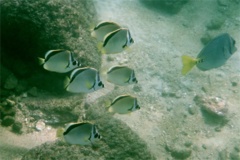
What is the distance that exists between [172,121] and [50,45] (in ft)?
10.6

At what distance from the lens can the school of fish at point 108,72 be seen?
3.08m

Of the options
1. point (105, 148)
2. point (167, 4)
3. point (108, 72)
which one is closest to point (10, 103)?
point (105, 148)

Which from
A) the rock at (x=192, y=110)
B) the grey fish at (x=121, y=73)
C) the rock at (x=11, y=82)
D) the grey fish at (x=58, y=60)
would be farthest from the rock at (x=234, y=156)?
the rock at (x=11, y=82)

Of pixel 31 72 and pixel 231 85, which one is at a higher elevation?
pixel 31 72

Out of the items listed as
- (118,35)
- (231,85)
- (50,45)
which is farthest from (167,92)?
(118,35)

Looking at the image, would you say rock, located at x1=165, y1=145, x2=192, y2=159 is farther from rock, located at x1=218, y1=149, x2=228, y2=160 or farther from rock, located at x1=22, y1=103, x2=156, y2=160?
rock, located at x1=22, y1=103, x2=156, y2=160

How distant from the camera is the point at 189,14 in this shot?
1025 cm

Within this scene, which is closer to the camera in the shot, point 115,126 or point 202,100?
point 115,126

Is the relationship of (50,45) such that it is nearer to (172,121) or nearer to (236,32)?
(172,121)

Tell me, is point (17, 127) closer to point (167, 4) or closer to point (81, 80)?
point (81, 80)

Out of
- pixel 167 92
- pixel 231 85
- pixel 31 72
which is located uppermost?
pixel 31 72

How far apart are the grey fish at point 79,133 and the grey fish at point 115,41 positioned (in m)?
1.08

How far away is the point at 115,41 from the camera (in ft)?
11.7

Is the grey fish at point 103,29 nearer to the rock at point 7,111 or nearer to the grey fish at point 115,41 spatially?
the grey fish at point 115,41
